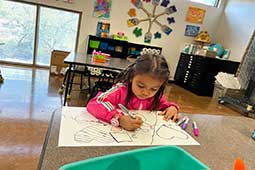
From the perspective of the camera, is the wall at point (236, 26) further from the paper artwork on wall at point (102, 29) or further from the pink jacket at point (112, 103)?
the pink jacket at point (112, 103)

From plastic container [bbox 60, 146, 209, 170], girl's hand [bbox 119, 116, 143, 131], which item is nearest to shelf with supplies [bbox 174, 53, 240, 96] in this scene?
girl's hand [bbox 119, 116, 143, 131]

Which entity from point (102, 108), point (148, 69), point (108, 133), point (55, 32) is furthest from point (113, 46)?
point (108, 133)

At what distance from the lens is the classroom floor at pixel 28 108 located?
165 cm

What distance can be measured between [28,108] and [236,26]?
4.98 meters

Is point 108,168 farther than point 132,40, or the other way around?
point 132,40

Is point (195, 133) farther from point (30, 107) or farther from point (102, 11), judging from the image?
point (102, 11)

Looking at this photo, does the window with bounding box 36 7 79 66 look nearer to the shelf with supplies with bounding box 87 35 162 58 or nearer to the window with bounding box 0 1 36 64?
the window with bounding box 0 1 36 64

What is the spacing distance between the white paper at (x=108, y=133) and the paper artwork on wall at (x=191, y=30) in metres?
5.17

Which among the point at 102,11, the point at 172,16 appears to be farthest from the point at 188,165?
the point at 172,16

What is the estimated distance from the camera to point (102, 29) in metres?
5.02

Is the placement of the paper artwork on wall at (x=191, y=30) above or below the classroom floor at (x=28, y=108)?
above

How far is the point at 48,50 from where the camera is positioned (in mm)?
5016

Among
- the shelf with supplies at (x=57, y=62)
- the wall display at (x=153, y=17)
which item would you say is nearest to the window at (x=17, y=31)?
the shelf with supplies at (x=57, y=62)

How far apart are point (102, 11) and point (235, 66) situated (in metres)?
3.38
